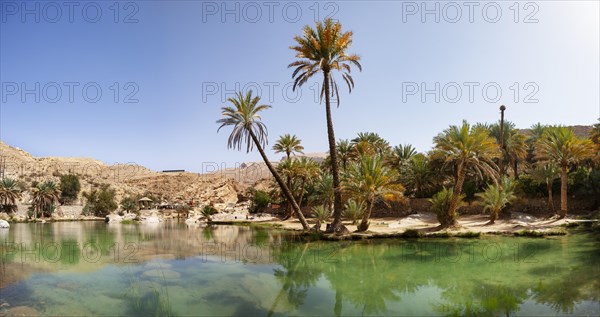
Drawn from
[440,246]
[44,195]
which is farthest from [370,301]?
[44,195]

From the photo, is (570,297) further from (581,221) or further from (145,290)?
(581,221)

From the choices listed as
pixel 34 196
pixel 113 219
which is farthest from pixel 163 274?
pixel 34 196

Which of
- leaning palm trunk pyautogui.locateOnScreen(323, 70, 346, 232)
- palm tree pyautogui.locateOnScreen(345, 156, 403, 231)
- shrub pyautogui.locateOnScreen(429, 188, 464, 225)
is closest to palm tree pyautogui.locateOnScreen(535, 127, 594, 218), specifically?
shrub pyautogui.locateOnScreen(429, 188, 464, 225)

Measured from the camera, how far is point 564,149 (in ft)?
81.6

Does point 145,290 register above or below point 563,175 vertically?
below

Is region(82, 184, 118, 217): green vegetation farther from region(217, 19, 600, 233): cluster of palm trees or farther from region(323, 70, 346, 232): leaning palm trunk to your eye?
region(323, 70, 346, 232): leaning palm trunk

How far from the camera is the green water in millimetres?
9131

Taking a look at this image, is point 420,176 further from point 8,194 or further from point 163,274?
point 8,194

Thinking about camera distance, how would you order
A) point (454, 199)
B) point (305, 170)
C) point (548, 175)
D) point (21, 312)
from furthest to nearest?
point (305, 170), point (548, 175), point (454, 199), point (21, 312)

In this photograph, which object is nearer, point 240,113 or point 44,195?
point 240,113

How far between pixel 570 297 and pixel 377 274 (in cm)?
564

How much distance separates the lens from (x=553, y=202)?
29266mm

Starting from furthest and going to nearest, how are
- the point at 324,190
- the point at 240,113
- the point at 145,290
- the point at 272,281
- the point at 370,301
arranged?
the point at 324,190
the point at 240,113
the point at 272,281
the point at 145,290
the point at 370,301

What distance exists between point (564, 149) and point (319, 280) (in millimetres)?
22558
